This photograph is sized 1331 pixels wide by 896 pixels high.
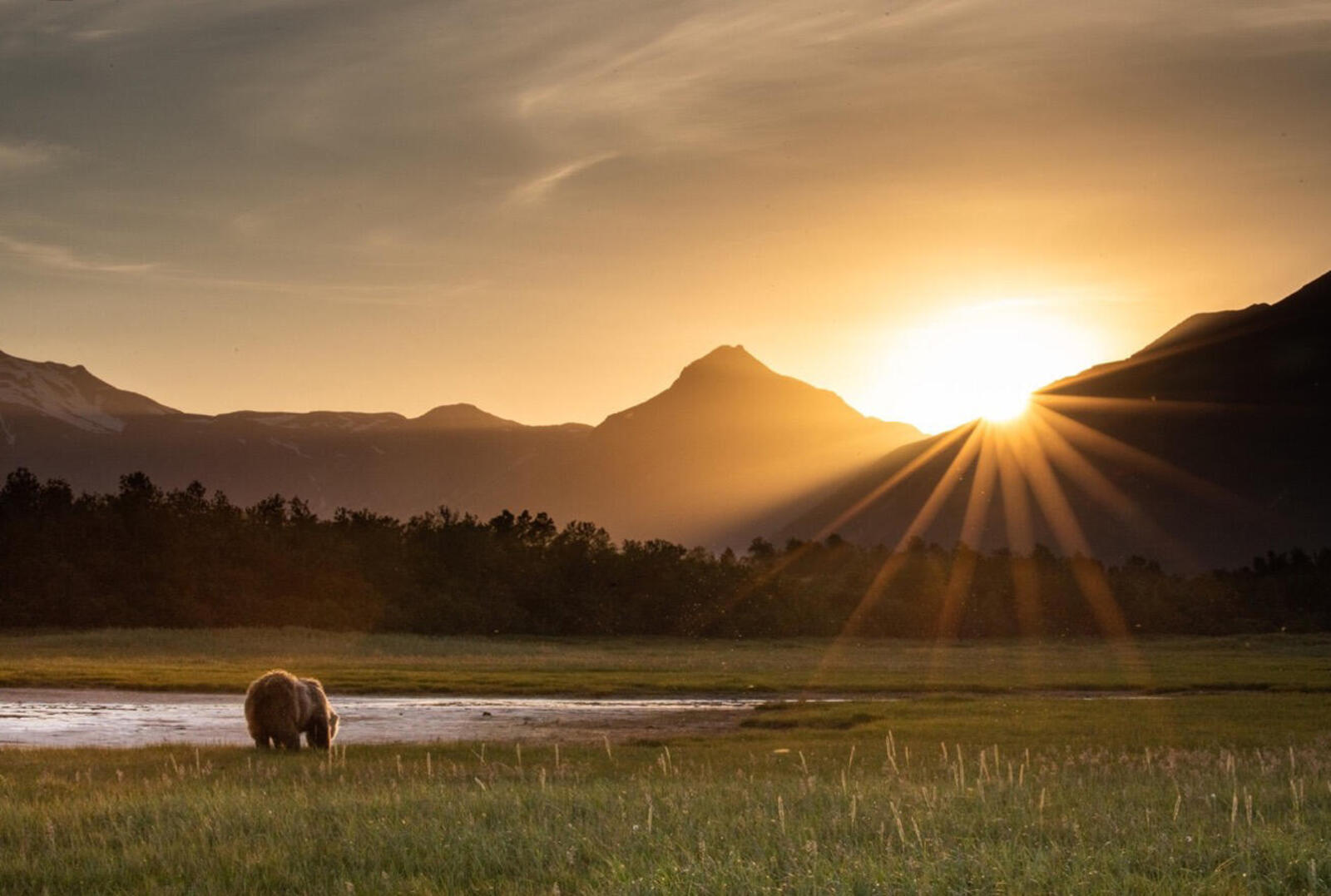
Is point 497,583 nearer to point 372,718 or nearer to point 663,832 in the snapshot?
point 372,718

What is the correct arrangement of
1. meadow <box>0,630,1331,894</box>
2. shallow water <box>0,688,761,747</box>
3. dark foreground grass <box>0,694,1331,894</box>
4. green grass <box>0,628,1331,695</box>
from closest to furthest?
dark foreground grass <box>0,694,1331,894</box>, meadow <box>0,630,1331,894</box>, shallow water <box>0,688,761,747</box>, green grass <box>0,628,1331,695</box>

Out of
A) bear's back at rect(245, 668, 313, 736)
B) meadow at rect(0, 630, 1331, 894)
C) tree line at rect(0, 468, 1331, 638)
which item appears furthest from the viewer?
tree line at rect(0, 468, 1331, 638)

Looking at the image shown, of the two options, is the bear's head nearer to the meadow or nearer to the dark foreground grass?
the meadow

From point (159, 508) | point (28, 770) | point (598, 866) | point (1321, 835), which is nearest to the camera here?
point (598, 866)

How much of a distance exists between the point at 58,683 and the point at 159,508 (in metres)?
67.3

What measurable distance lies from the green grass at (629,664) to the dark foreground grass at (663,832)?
34.5m

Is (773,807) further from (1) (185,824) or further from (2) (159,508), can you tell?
(2) (159,508)

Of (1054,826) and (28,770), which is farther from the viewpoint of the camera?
(28,770)

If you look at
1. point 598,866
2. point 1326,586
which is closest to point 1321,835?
point 598,866

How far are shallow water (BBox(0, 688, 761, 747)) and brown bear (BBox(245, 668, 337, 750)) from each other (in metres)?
3.50

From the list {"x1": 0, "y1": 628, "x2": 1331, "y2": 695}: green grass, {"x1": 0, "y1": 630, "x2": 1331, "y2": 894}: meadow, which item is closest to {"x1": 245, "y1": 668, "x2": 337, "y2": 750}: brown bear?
{"x1": 0, "y1": 630, "x2": 1331, "y2": 894}: meadow

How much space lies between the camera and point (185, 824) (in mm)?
13867

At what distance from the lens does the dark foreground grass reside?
1016 centimetres

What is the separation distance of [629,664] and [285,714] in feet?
166
